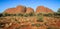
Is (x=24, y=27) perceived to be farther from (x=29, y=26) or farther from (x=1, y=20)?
(x=1, y=20)

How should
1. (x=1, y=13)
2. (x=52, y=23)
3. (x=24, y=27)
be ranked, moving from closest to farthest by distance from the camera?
(x=24, y=27) → (x=52, y=23) → (x=1, y=13)

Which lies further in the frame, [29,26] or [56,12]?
[56,12]

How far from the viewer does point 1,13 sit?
16156 mm

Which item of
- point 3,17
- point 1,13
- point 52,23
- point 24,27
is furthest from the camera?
point 1,13

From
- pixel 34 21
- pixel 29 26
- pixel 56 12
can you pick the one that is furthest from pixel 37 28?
pixel 56 12

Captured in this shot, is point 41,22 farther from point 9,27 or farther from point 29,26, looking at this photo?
point 9,27

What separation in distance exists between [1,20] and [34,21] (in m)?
3.04

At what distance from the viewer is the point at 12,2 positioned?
14.2 m

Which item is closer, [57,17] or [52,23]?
[52,23]

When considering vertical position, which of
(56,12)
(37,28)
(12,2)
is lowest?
(37,28)

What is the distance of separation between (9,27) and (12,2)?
2.49 meters

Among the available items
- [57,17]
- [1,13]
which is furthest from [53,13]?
[1,13]

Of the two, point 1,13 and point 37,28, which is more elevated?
point 1,13

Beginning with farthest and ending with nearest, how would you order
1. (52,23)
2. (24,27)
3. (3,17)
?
1. (3,17)
2. (52,23)
3. (24,27)
